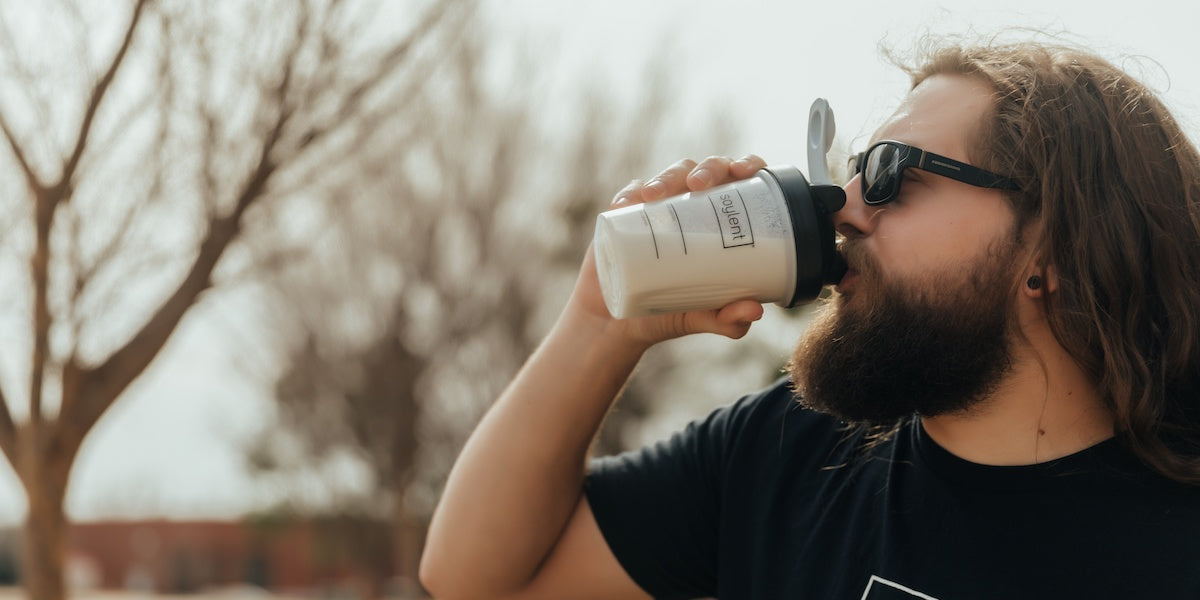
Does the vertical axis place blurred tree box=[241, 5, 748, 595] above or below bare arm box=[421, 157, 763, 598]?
below

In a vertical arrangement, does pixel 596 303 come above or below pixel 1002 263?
below

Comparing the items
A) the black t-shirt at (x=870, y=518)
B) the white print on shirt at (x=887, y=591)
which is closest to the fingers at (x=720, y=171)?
the black t-shirt at (x=870, y=518)

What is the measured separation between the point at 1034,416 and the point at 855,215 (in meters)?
0.43

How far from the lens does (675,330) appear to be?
205cm

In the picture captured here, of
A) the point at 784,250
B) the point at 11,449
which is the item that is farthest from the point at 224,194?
the point at 784,250

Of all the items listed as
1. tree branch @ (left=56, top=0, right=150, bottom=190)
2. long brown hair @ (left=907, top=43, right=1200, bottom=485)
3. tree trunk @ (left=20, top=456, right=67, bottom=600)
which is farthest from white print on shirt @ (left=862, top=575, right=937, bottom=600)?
tree trunk @ (left=20, top=456, right=67, bottom=600)

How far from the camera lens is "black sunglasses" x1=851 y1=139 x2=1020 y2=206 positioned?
71.2 inches

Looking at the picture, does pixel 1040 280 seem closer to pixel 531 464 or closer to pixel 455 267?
pixel 531 464

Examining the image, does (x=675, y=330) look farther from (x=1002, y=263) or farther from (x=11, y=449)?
(x=11, y=449)

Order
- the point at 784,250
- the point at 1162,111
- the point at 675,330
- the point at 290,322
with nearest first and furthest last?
the point at 784,250 → the point at 1162,111 → the point at 675,330 → the point at 290,322

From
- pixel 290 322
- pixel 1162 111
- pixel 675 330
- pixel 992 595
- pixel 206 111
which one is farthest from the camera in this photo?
pixel 290 322

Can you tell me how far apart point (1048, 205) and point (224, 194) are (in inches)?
108

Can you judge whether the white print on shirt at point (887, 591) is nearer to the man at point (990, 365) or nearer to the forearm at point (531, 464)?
the man at point (990, 365)

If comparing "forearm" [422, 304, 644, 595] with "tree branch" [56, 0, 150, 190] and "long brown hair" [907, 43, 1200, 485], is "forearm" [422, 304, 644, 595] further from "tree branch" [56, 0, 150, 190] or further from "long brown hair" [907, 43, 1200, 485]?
"tree branch" [56, 0, 150, 190]
